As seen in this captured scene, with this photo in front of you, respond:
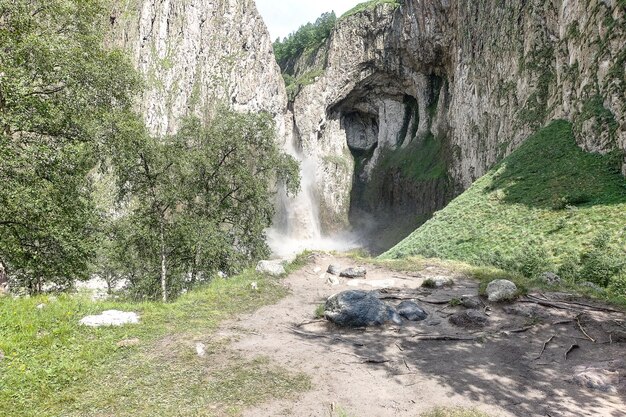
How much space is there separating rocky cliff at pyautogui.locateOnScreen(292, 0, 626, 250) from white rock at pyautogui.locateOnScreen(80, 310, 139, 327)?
20700 mm

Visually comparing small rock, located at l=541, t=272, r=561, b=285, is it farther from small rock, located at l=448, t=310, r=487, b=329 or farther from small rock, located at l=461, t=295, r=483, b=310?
small rock, located at l=448, t=310, r=487, b=329

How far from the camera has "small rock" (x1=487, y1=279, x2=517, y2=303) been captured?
27.6 ft

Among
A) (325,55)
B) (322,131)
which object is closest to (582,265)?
(322,131)

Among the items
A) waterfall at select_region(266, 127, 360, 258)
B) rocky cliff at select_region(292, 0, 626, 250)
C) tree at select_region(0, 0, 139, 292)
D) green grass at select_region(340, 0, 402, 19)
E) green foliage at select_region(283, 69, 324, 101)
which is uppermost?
green grass at select_region(340, 0, 402, 19)

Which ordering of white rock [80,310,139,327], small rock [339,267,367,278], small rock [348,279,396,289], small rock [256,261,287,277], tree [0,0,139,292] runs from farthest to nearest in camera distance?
small rock [339,267,367,278]
small rock [256,261,287,277]
small rock [348,279,396,289]
tree [0,0,139,292]
white rock [80,310,139,327]

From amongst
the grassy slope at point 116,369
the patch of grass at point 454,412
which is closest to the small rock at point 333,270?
the grassy slope at point 116,369

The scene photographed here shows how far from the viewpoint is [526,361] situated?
229 inches

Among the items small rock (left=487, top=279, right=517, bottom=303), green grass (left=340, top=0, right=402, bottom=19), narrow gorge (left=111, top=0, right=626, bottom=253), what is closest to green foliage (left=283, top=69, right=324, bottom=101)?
narrow gorge (left=111, top=0, right=626, bottom=253)

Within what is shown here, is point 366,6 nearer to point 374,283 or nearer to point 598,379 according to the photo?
point 374,283

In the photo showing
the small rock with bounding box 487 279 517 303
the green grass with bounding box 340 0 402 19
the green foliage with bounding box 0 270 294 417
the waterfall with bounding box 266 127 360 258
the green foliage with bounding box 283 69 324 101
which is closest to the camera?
the green foliage with bounding box 0 270 294 417

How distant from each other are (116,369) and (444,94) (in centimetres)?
5659

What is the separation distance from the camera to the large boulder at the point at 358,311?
7.55 m

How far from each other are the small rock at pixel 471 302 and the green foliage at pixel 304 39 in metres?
69.6

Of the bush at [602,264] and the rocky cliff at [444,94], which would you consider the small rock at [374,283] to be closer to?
the bush at [602,264]
